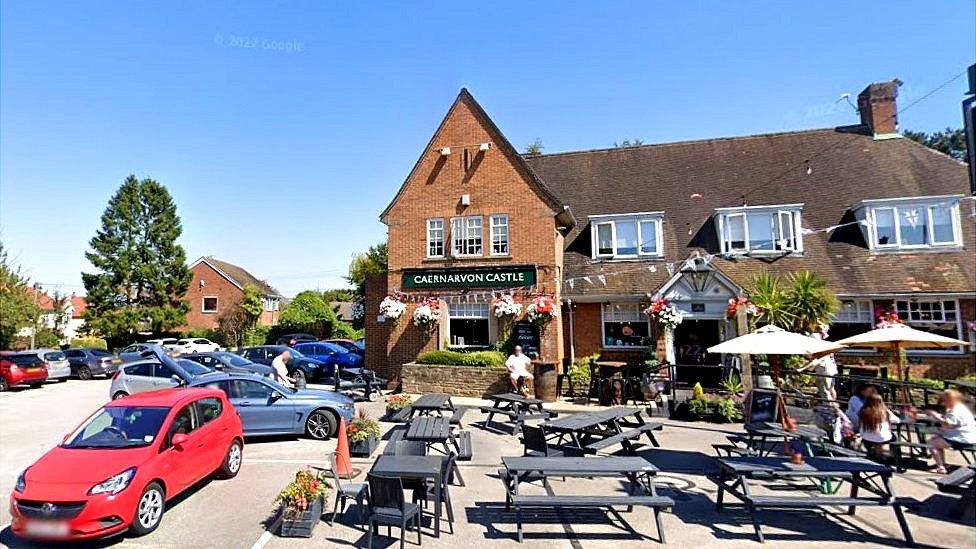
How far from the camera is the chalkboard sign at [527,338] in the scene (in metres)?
17.8

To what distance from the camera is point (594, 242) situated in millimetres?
20391

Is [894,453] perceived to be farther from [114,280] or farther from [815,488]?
[114,280]

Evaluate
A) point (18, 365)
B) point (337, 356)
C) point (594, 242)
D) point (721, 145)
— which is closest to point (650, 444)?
point (594, 242)

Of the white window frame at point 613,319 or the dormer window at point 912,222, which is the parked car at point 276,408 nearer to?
the white window frame at point 613,319

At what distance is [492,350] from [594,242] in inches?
238

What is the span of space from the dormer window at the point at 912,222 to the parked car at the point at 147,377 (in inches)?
901

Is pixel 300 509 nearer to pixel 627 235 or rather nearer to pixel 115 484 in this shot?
pixel 115 484

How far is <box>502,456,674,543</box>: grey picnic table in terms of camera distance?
6.05m

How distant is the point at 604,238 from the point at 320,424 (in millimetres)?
13312

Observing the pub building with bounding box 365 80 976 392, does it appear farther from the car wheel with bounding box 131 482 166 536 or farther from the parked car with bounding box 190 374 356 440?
the car wheel with bounding box 131 482 166 536

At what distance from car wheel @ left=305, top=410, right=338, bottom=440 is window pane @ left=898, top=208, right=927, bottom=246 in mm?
19471

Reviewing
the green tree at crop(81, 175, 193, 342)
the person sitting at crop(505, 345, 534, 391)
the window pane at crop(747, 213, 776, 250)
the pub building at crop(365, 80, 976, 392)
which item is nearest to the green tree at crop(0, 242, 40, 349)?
the green tree at crop(81, 175, 193, 342)

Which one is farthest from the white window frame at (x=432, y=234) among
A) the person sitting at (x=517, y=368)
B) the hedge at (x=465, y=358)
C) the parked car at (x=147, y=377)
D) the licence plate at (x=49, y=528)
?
the licence plate at (x=49, y=528)

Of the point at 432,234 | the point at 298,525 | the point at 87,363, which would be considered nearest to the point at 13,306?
the point at 87,363
